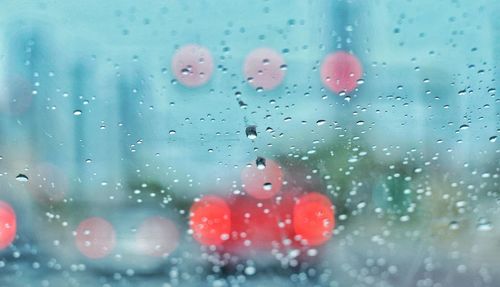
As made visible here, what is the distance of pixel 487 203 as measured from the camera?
9.20ft

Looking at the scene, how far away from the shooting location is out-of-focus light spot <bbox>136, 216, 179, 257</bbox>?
281cm

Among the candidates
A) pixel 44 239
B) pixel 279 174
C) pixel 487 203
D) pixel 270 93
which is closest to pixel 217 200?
pixel 279 174

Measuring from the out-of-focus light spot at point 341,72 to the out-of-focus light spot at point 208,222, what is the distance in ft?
2.29

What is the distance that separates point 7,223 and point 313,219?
123cm

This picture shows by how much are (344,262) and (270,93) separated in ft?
2.47

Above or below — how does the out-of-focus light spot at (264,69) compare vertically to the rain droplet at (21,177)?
above

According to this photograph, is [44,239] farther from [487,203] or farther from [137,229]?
[487,203]

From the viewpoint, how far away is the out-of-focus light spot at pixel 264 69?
2766 millimetres

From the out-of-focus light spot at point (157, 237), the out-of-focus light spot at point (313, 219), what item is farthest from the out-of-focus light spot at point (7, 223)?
the out-of-focus light spot at point (313, 219)

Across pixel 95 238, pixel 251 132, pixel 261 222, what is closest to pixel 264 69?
pixel 251 132

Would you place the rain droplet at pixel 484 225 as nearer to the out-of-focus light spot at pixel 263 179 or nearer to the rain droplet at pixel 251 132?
the out-of-focus light spot at pixel 263 179

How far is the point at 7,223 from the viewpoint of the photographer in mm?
2775

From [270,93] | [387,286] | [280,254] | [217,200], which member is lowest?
[387,286]

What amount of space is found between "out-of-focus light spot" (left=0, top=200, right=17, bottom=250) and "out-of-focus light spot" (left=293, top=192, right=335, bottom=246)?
1139 millimetres
